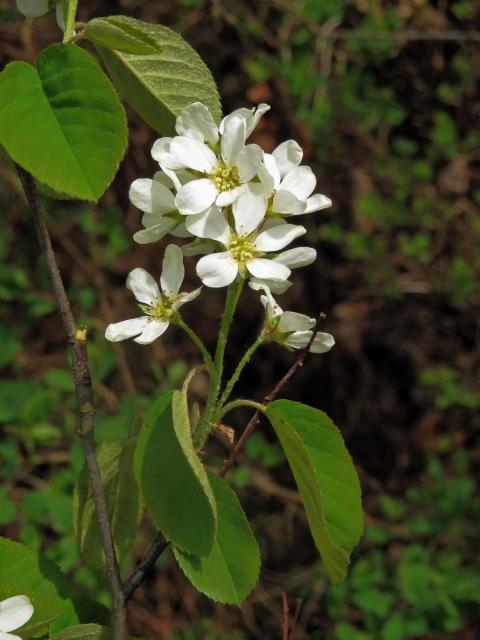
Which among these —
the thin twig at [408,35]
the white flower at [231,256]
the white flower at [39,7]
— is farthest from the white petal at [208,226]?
the thin twig at [408,35]

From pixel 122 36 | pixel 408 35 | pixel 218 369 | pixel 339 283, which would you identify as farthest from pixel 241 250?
pixel 408 35

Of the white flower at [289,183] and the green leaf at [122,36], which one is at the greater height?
the green leaf at [122,36]

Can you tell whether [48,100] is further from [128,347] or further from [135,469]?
[128,347]

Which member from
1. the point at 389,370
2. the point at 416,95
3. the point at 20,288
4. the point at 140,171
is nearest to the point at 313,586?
the point at 389,370

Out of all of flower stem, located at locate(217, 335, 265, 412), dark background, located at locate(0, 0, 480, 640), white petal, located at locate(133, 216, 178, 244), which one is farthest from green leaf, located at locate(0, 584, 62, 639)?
dark background, located at locate(0, 0, 480, 640)

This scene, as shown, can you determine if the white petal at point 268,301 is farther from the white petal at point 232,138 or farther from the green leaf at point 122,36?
the green leaf at point 122,36

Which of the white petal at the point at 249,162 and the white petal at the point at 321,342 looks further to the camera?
the white petal at the point at 321,342

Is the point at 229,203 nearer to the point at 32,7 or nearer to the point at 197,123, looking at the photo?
the point at 197,123

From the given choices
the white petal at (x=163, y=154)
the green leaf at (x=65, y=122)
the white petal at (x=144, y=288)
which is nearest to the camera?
the green leaf at (x=65, y=122)
